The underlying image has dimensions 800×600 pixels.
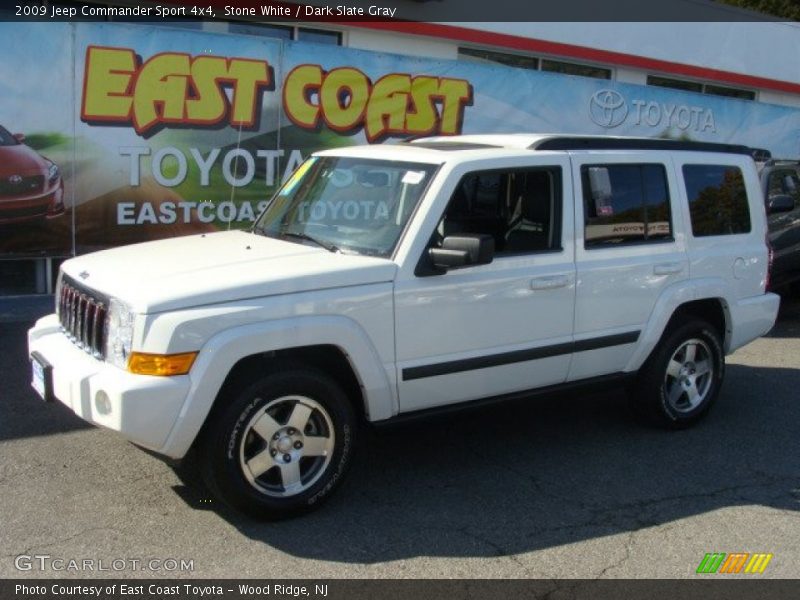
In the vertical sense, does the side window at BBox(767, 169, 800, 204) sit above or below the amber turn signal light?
above

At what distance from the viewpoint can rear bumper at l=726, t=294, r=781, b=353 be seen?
5980 millimetres

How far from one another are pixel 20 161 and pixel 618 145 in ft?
19.4

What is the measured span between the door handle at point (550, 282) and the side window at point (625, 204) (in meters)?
0.30

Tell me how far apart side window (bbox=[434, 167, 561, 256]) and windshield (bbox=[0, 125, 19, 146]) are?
5.62 m

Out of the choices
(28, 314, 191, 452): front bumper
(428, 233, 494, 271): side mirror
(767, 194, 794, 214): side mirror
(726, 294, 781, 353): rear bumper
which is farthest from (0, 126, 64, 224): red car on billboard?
(767, 194, 794, 214): side mirror

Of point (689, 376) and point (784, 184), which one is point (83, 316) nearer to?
point (689, 376)

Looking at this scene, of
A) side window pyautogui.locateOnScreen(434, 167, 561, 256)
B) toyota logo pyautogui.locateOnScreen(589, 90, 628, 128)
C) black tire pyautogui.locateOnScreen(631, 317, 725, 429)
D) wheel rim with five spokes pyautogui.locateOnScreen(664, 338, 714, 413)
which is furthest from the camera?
toyota logo pyautogui.locateOnScreen(589, 90, 628, 128)

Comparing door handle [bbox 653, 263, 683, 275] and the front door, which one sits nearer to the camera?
the front door

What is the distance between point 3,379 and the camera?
644 cm

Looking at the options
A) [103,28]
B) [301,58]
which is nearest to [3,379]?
[103,28]

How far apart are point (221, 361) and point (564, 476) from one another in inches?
85.4

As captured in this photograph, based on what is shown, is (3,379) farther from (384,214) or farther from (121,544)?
(384,214)
